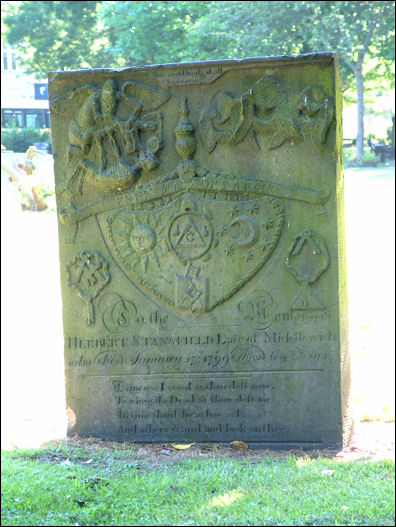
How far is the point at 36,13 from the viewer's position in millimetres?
29234

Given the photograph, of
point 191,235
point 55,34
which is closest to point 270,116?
point 191,235

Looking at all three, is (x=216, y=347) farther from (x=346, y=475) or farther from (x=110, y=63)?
(x=110, y=63)

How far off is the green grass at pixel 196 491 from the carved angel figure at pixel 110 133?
1844 millimetres

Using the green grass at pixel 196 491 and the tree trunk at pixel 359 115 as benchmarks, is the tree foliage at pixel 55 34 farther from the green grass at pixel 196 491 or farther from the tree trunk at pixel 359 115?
the green grass at pixel 196 491

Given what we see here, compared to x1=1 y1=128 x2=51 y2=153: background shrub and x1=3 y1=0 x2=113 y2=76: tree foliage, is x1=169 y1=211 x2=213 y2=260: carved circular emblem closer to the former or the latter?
x1=1 y1=128 x2=51 y2=153: background shrub

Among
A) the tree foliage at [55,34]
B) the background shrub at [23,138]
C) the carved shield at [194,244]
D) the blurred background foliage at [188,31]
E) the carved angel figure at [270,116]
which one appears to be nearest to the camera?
the carved angel figure at [270,116]

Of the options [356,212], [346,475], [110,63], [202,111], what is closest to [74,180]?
[202,111]

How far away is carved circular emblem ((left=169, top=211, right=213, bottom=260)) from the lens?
481cm

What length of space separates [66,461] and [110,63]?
79.9ft

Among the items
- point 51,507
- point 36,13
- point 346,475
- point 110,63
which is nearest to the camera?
point 51,507

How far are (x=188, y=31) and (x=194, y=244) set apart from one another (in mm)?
22211

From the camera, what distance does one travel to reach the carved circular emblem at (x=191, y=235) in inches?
189

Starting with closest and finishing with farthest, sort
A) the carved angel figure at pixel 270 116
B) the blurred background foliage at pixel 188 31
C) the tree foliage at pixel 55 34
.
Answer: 1. the carved angel figure at pixel 270 116
2. the blurred background foliage at pixel 188 31
3. the tree foliage at pixel 55 34

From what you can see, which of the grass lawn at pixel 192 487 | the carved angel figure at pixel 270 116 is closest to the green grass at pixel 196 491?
the grass lawn at pixel 192 487
